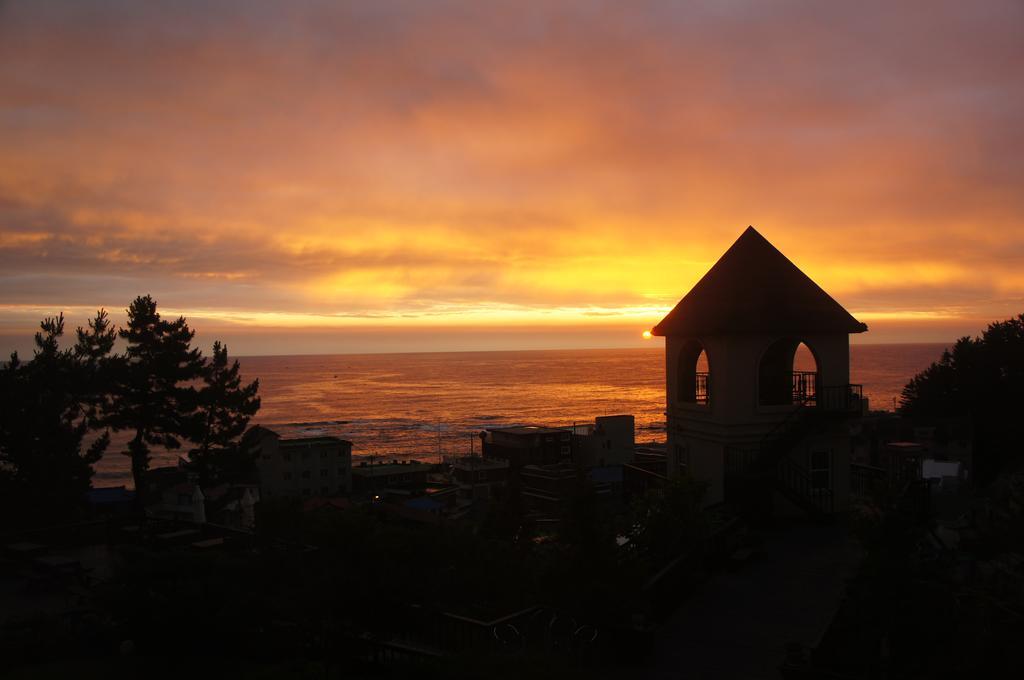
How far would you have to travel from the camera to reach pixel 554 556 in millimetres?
10867

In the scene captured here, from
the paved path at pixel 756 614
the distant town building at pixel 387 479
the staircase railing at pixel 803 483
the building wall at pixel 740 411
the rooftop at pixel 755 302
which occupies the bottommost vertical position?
the distant town building at pixel 387 479

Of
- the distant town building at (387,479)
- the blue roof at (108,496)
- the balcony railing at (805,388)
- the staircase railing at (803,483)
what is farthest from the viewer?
the distant town building at (387,479)

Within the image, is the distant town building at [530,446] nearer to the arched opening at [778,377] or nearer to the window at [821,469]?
the arched opening at [778,377]

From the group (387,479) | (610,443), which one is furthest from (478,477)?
(610,443)

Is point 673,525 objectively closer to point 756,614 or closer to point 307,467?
point 756,614

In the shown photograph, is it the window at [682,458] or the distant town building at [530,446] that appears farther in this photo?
the distant town building at [530,446]

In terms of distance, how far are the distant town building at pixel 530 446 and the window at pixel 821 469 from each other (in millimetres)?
64889

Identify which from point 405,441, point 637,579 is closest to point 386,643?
point 637,579

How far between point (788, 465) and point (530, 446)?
66600mm

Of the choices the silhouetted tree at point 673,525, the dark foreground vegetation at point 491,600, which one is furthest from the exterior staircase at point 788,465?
the silhouetted tree at point 673,525

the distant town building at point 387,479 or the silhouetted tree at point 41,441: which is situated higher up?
the silhouetted tree at point 41,441

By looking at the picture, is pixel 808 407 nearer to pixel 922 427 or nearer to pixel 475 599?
pixel 475 599

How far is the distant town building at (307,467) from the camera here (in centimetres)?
7244

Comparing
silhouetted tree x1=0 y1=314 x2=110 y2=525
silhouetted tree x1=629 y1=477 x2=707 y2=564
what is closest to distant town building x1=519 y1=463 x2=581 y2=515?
silhouetted tree x1=0 y1=314 x2=110 y2=525
